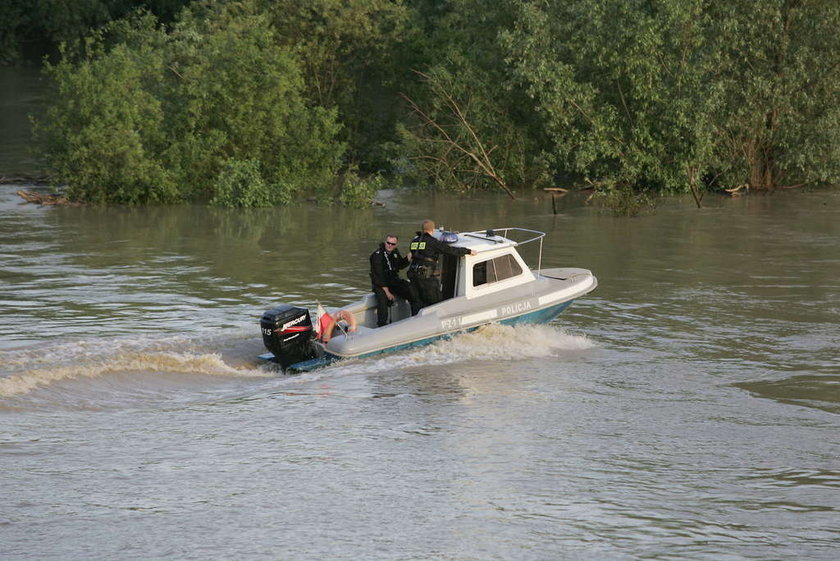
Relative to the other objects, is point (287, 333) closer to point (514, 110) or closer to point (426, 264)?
point (426, 264)

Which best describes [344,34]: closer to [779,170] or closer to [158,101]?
[158,101]

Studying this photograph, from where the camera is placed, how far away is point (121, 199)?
32.5 metres

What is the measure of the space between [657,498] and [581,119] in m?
23.7

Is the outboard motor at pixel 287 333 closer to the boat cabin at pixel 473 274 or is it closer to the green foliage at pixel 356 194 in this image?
the boat cabin at pixel 473 274

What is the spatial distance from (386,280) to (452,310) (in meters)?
1.05

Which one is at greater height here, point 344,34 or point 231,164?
point 344,34

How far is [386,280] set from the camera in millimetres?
16469

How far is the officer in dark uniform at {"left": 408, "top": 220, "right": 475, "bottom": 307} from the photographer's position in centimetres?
1630

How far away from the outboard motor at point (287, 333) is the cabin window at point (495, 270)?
2660 millimetres

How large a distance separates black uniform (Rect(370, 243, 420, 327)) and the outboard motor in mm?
1341

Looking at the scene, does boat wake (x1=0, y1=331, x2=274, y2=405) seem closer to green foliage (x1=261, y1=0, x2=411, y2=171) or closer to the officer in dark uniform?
the officer in dark uniform

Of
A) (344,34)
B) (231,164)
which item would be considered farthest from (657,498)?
(344,34)

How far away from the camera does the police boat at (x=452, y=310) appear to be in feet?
50.2

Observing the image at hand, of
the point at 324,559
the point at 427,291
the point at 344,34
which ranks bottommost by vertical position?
the point at 324,559
